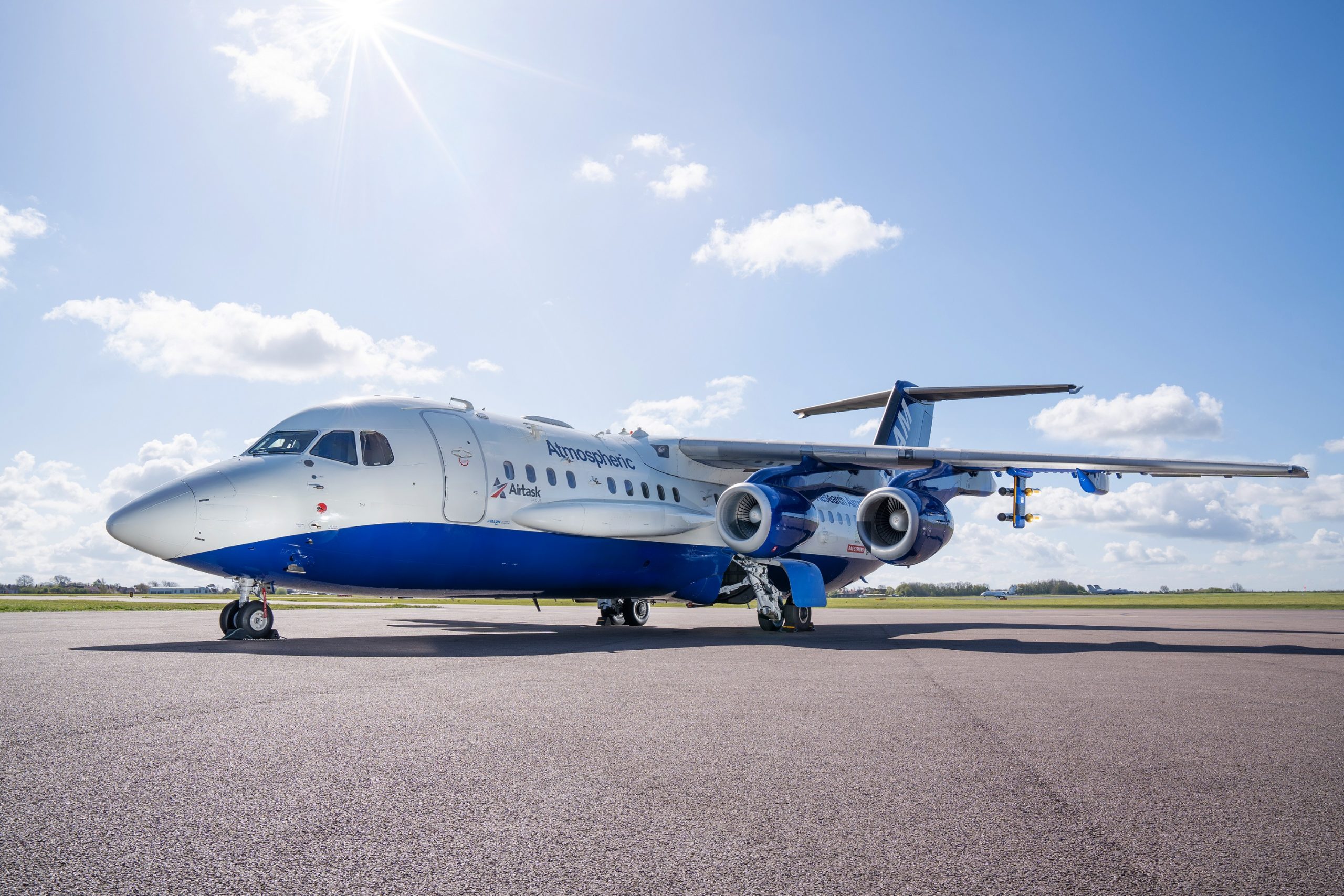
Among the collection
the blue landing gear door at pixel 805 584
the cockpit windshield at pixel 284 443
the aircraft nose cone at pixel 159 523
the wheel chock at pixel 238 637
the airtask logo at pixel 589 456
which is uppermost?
the cockpit windshield at pixel 284 443

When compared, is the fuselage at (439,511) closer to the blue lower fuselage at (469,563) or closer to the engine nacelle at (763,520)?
the blue lower fuselage at (469,563)

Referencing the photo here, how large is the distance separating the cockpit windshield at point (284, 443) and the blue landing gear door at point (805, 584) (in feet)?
33.6

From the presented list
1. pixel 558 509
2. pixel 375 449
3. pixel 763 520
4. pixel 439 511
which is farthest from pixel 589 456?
pixel 375 449

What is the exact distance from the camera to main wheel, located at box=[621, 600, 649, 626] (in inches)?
883

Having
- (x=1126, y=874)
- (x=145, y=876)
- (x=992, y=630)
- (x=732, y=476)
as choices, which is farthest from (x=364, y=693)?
(x=992, y=630)

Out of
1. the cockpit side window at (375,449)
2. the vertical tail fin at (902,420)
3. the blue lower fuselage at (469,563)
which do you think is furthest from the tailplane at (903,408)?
the cockpit side window at (375,449)

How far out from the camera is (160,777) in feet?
13.5

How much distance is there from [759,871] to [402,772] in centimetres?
209

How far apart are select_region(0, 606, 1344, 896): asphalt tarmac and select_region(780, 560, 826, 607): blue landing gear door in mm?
9326

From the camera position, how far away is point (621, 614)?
22.5m

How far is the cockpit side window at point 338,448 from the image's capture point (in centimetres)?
1298

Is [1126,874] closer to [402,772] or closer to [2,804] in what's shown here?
[402,772]

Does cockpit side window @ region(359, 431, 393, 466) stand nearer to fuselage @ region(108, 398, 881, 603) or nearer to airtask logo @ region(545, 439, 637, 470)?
fuselage @ region(108, 398, 881, 603)

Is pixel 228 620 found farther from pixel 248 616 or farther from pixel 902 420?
pixel 902 420
